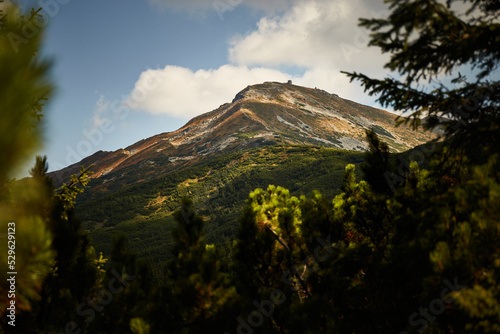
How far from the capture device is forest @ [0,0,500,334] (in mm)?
1785

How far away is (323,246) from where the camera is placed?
5219mm

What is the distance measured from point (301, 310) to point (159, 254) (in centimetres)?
12925

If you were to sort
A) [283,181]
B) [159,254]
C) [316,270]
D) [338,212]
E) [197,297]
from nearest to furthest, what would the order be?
1. [197,297]
2. [316,270]
3. [338,212]
4. [159,254]
5. [283,181]

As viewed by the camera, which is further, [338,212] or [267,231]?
[338,212]

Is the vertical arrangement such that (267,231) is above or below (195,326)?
above

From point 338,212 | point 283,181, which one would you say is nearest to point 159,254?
point 283,181

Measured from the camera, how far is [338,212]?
6.82 m

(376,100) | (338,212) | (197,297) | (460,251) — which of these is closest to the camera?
(460,251)

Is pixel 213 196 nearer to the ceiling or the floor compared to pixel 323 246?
nearer to the ceiling

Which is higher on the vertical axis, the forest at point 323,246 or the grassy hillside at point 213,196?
the grassy hillside at point 213,196

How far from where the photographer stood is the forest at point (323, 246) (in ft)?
5.86

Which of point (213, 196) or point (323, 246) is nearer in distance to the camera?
point (323, 246)

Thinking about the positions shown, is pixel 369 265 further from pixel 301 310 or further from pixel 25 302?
pixel 25 302

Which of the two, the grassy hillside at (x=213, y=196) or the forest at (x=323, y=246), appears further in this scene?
the grassy hillside at (x=213, y=196)
